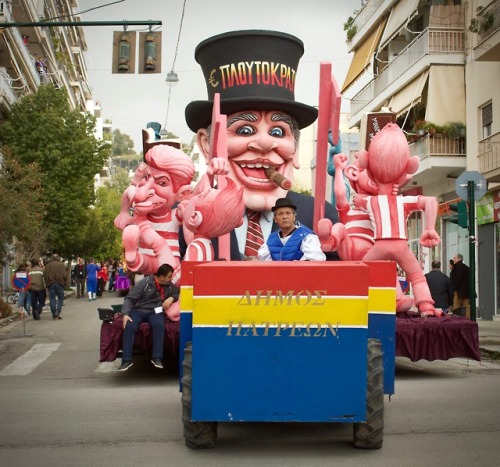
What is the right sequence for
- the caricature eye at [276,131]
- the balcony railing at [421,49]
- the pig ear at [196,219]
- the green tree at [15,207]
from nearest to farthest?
the pig ear at [196,219], the caricature eye at [276,131], the green tree at [15,207], the balcony railing at [421,49]

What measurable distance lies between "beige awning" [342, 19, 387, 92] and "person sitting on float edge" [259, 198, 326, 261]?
2348cm

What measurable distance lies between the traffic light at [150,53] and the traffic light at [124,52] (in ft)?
0.52

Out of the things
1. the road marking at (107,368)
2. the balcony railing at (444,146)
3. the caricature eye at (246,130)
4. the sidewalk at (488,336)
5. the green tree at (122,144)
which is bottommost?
the road marking at (107,368)

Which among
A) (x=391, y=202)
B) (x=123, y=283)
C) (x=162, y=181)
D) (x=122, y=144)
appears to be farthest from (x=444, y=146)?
(x=122, y=144)

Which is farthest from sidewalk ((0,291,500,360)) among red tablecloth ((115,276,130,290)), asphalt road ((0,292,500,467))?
red tablecloth ((115,276,130,290))

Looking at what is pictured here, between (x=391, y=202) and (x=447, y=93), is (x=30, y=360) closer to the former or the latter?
(x=391, y=202)

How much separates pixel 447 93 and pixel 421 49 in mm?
1830

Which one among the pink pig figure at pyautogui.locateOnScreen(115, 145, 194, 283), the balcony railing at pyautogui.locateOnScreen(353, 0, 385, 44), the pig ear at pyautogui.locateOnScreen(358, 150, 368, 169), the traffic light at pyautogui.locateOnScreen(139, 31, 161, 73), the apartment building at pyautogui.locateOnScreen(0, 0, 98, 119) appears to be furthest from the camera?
the apartment building at pyautogui.locateOnScreen(0, 0, 98, 119)

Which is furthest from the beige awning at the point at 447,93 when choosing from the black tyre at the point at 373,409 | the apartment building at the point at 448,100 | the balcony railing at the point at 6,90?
the black tyre at the point at 373,409

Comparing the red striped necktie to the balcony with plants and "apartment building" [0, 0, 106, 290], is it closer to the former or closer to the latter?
"apartment building" [0, 0, 106, 290]

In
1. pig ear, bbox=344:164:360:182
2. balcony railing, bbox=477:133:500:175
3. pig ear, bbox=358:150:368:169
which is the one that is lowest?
pig ear, bbox=344:164:360:182

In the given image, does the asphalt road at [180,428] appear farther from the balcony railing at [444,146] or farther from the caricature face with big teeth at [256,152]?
the balcony railing at [444,146]

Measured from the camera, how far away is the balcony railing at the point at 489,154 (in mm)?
21453

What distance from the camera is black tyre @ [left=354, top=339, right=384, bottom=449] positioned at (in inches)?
234
